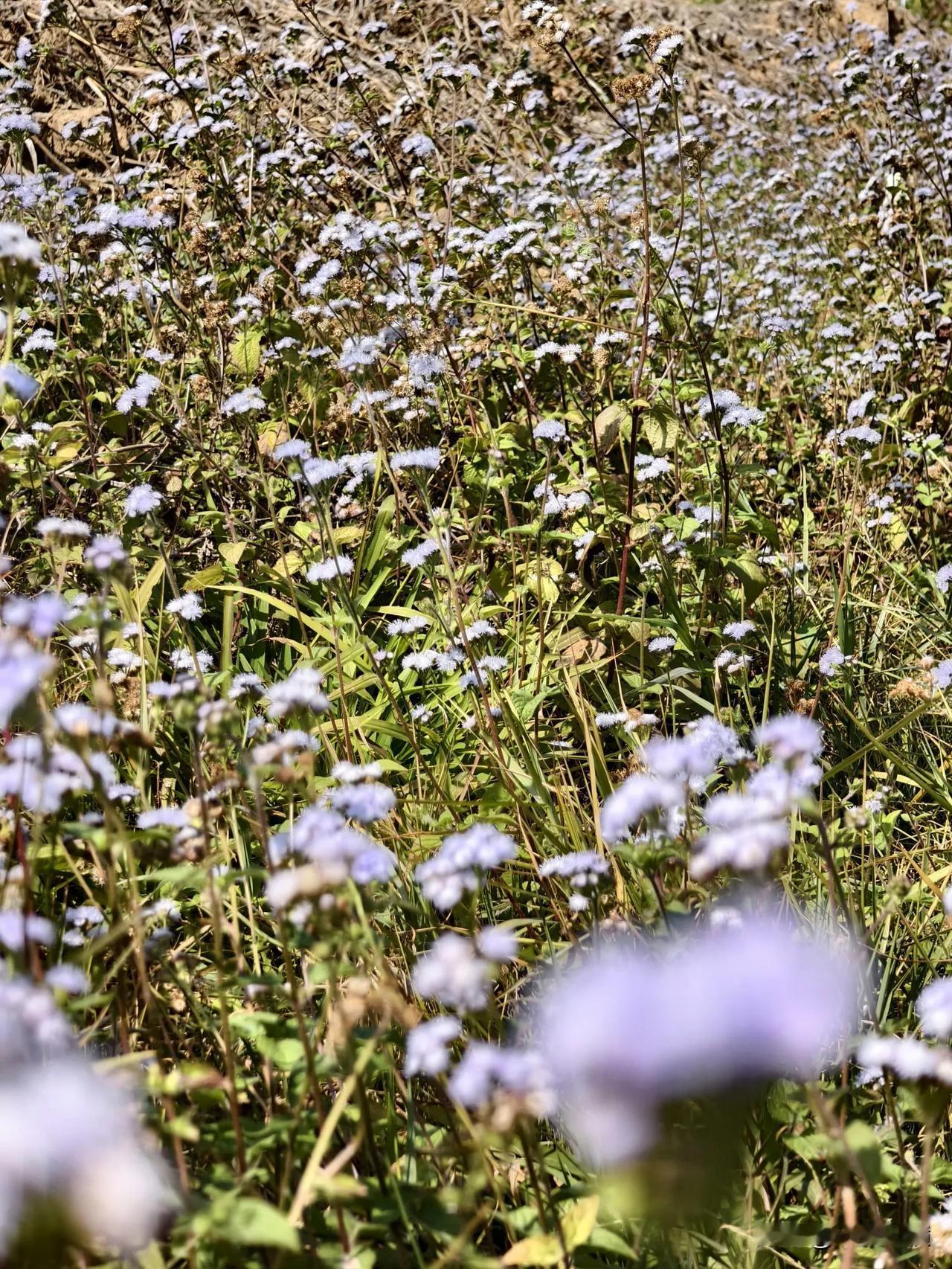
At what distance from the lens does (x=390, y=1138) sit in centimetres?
188

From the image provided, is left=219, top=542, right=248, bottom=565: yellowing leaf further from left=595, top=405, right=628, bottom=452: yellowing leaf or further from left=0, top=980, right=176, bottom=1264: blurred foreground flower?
left=0, top=980, right=176, bottom=1264: blurred foreground flower

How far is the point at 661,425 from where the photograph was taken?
354 cm

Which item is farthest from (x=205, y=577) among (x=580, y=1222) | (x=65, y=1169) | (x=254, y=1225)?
(x=65, y=1169)

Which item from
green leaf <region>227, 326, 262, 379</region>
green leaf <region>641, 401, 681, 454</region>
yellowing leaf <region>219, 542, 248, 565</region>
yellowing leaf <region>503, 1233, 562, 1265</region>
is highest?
green leaf <region>227, 326, 262, 379</region>

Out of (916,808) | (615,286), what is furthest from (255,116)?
(916,808)

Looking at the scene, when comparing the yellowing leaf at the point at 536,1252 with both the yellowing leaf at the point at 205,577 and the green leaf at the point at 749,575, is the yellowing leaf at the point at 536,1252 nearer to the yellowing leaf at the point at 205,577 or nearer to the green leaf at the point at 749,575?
the green leaf at the point at 749,575

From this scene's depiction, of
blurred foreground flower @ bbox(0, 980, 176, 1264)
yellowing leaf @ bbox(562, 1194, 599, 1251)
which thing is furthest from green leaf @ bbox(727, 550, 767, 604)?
blurred foreground flower @ bbox(0, 980, 176, 1264)

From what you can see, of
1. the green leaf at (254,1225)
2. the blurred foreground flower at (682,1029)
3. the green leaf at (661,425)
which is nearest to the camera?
the blurred foreground flower at (682,1029)

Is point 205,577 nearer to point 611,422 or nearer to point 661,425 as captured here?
point 611,422

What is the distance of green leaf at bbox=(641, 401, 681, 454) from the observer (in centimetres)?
352

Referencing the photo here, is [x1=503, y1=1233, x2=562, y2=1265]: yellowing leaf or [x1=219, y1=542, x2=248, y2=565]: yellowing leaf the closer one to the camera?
[x1=503, y1=1233, x2=562, y2=1265]: yellowing leaf

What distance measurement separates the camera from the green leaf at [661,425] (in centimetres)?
352

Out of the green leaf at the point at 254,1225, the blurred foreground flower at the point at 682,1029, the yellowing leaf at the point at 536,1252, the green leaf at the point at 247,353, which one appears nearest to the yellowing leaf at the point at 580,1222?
the yellowing leaf at the point at 536,1252

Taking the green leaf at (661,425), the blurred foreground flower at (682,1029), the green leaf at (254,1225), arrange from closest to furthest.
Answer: the blurred foreground flower at (682,1029) → the green leaf at (254,1225) → the green leaf at (661,425)
